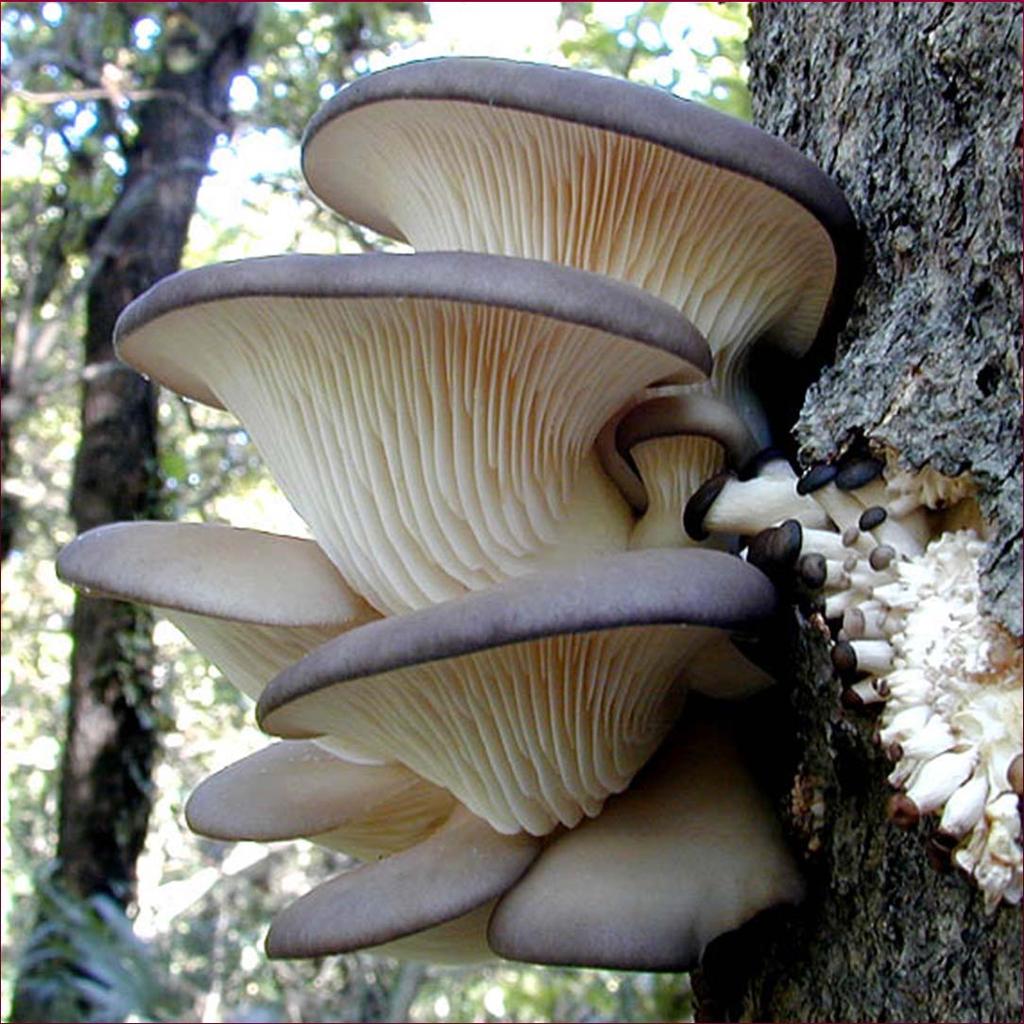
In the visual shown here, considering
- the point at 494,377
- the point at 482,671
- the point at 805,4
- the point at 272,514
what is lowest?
the point at 272,514

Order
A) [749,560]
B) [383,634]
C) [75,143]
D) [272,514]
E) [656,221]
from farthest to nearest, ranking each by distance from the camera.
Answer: [272,514]
[75,143]
[656,221]
[749,560]
[383,634]

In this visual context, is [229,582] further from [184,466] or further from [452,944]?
[184,466]

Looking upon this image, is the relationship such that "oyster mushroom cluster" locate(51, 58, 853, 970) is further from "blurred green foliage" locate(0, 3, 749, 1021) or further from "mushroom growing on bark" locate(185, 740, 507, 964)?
"blurred green foliage" locate(0, 3, 749, 1021)

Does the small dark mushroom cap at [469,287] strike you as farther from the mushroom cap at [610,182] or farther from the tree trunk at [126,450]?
Result: the tree trunk at [126,450]

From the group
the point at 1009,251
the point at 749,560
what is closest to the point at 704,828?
the point at 749,560

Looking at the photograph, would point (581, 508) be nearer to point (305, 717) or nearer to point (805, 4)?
point (305, 717)

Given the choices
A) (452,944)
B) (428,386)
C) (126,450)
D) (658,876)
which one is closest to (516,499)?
(428,386)
